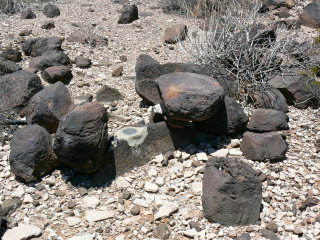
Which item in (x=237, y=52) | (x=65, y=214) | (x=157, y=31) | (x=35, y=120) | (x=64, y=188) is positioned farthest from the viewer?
(x=157, y=31)

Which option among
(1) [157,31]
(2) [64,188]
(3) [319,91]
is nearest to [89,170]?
(2) [64,188]

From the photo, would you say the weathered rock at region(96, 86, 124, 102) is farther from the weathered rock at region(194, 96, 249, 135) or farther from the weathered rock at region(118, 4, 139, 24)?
the weathered rock at region(118, 4, 139, 24)

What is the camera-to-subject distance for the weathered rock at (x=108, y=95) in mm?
5145

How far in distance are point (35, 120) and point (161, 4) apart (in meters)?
5.01

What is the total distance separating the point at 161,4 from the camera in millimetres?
8781

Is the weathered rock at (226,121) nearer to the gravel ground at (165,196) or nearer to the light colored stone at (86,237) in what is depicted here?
the gravel ground at (165,196)

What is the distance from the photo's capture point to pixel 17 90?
4.95m

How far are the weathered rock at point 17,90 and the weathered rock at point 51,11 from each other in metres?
3.17

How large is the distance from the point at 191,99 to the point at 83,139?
38.9 inches

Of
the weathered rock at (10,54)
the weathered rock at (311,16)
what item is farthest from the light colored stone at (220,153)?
the weathered rock at (311,16)

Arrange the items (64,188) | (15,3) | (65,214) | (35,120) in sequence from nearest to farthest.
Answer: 1. (65,214)
2. (64,188)
3. (35,120)
4. (15,3)

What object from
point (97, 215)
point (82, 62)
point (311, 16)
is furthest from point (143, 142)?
point (311, 16)

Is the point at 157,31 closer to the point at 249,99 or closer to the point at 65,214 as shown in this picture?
the point at 249,99

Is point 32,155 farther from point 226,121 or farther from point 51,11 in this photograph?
point 51,11
